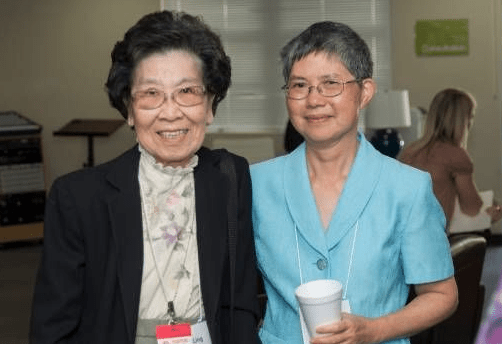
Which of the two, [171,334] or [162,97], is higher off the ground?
[162,97]

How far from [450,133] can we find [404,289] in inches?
169

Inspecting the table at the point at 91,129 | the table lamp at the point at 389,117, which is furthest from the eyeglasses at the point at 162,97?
the table at the point at 91,129

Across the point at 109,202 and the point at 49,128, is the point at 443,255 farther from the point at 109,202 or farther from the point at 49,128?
the point at 49,128

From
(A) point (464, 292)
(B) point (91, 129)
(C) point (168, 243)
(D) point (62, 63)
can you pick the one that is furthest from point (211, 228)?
(D) point (62, 63)

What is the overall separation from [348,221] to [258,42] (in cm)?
905

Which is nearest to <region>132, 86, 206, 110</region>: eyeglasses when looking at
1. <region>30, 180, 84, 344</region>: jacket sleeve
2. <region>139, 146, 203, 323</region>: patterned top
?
<region>139, 146, 203, 323</region>: patterned top

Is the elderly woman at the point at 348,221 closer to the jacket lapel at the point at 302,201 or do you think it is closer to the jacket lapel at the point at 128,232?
the jacket lapel at the point at 302,201

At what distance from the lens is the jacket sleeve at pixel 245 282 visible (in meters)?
2.05

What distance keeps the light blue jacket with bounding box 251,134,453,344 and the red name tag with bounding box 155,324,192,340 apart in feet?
0.96

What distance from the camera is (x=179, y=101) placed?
77.3 inches

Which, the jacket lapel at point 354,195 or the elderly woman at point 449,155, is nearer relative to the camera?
the jacket lapel at point 354,195

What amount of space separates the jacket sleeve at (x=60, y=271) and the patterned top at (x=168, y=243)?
0.45ft

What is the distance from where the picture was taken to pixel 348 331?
6.14 feet

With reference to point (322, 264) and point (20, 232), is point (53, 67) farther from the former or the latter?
point (322, 264)
